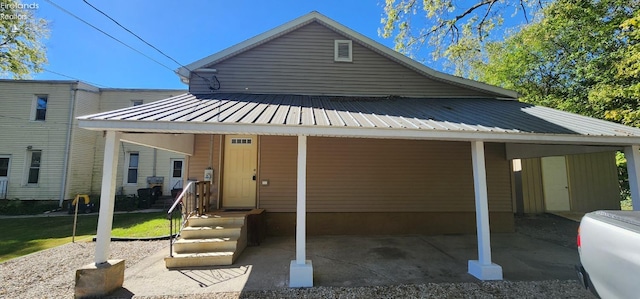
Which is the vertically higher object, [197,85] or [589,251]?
[197,85]

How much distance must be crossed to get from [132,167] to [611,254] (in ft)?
55.5

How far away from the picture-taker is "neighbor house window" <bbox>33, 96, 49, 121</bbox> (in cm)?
1312

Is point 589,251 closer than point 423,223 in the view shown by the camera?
Yes

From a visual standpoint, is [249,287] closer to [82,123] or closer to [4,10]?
[82,123]

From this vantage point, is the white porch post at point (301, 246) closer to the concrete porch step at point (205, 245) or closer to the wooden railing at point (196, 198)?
the concrete porch step at point (205, 245)

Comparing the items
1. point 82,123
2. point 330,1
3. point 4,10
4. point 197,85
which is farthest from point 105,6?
point 4,10

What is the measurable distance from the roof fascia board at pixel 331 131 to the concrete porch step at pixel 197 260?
243cm

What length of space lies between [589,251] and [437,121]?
2.78 meters

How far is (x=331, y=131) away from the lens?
4.02 metres

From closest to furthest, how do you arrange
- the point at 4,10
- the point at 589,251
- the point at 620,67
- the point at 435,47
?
the point at 589,251 → the point at 620,67 → the point at 435,47 → the point at 4,10

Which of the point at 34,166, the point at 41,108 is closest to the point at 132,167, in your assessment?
the point at 34,166

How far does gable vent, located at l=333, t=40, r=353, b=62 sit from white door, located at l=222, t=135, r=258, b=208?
10.9 ft

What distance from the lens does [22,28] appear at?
44.8 ft

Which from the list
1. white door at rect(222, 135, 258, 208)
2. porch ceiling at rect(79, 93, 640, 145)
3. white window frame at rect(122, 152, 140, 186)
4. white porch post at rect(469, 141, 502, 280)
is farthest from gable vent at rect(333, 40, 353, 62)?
white window frame at rect(122, 152, 140, 186)
